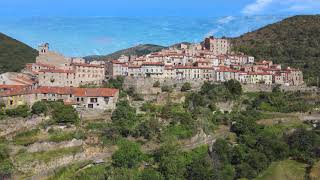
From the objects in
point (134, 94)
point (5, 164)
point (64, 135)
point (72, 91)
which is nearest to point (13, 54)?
point (134, 94)

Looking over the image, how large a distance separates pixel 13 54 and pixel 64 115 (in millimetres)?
36677

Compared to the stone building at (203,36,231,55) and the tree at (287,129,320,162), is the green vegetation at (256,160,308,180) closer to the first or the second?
the tree at (287,129,320,162)

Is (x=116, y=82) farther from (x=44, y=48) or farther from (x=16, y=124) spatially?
(x=16, y=124)

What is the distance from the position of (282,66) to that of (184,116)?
27464 millimetres

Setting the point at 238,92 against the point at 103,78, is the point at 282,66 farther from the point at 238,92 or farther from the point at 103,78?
the point at 103,78

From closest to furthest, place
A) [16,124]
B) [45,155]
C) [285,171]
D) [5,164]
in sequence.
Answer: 1. [5,164]
2. [45,155]
3. [16,124]
4. [285,171]

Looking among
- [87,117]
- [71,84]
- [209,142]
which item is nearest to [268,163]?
[209,142]

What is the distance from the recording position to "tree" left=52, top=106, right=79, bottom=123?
39125 mm

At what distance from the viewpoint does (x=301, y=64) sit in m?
68.8

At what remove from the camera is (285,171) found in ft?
133

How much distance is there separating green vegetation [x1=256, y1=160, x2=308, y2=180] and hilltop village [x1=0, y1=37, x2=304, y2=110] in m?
13.1

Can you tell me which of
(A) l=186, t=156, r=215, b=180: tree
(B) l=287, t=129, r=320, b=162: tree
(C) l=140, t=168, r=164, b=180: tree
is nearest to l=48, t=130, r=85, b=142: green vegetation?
(C) l=140, t=168, r=164, b=180: tree

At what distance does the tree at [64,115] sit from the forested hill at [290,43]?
3045 centimetres

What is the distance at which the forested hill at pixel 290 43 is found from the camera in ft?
230
